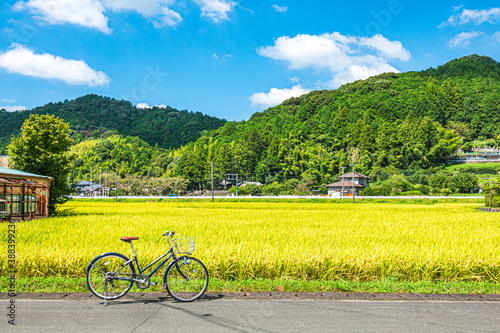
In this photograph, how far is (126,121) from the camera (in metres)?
112

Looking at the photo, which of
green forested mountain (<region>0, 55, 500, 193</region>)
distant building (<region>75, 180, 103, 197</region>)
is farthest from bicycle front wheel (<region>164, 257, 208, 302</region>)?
distant building (<region>75, 180, 103, 197</region>)

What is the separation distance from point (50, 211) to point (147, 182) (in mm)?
57138

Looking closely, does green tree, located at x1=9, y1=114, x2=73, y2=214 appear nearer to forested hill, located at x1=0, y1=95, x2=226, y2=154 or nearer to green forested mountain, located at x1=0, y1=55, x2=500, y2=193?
green forested mountain, located at x1=0, y1=55, x2=500, y2=193

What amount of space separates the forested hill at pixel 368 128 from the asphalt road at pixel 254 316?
74.4 meters

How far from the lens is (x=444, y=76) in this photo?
390 ft

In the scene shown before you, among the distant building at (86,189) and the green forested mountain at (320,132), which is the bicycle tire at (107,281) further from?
the distant building at (86,189)

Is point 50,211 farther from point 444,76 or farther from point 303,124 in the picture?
point 444,76

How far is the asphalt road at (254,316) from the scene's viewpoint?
3.72 metres

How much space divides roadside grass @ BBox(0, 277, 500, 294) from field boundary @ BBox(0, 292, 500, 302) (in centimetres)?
23

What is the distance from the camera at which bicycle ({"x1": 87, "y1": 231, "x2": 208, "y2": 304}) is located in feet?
15.3

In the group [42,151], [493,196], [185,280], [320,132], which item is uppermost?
[320,132]

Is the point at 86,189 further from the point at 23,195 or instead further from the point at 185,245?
the point at 185,245

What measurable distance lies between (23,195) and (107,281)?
1430 cm

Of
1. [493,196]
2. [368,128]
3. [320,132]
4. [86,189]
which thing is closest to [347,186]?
[368,128]
